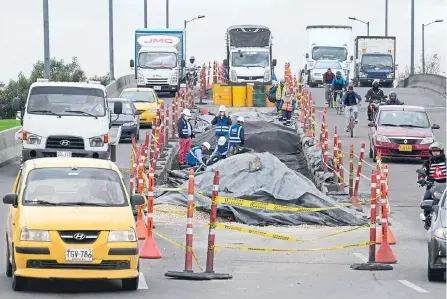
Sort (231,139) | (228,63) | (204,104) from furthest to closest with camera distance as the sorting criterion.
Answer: (228,63)
(204,104)
(231,139)

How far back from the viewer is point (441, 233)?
53.2 feet

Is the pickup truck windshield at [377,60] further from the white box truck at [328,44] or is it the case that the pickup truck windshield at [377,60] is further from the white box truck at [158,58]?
the white box truck at [158,58]

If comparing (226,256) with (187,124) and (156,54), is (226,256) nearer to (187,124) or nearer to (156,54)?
(187,124)

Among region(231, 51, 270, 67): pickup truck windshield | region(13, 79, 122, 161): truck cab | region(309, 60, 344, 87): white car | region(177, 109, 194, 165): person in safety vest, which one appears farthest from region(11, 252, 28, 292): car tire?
region(309, 60, 344, 87): white car

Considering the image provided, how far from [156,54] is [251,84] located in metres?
5.60

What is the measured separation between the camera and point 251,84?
6462cm

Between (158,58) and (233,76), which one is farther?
(233,76)

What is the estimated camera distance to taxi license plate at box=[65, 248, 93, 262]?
14812mm

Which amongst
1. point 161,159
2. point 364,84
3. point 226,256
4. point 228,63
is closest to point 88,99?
point 161,159

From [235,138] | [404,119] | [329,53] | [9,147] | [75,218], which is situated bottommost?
[9,147]

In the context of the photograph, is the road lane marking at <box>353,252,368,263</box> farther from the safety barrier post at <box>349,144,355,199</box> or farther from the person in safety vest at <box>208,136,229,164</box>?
the person in safety vest at <box>208,136,229,164</box>

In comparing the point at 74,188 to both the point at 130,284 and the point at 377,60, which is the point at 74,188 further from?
the point at 377,60

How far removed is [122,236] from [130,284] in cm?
64

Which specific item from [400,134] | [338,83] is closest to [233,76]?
[338,83]
